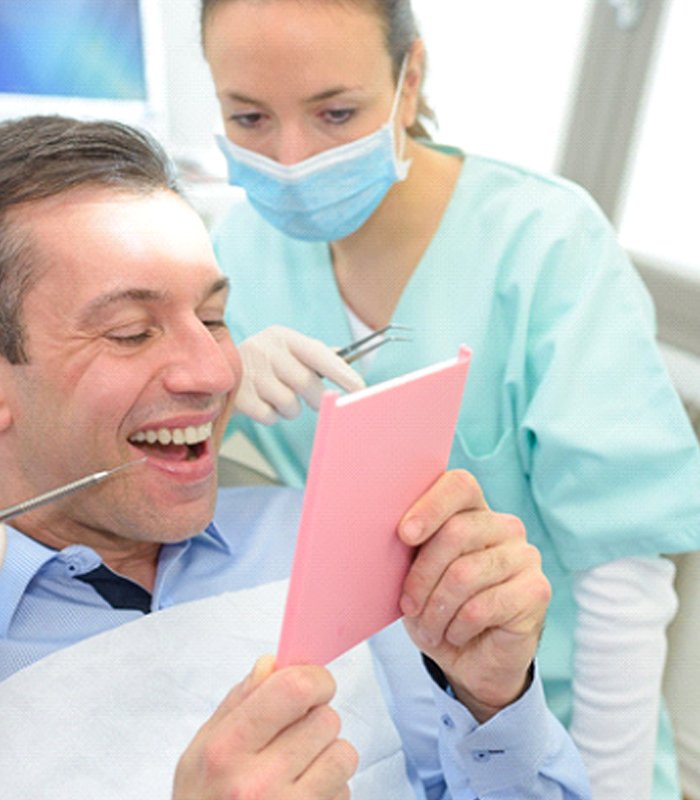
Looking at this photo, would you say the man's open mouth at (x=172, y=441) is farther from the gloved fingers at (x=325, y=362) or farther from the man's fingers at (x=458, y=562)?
the man's fingers at (x=458, y=562)

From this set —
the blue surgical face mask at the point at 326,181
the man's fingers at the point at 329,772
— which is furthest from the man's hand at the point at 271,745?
the blue surgical face mask at the point at 326,181

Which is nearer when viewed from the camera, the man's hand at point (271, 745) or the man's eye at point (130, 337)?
the man's hand at point (271, 745)

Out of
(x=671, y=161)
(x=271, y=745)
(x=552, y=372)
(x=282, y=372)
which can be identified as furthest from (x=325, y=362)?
(x=671, y=161)

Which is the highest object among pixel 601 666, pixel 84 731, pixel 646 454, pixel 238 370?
pixel 238 370

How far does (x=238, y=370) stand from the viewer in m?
1.14

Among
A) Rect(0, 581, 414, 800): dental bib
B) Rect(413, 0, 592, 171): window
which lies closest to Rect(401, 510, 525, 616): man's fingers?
Rect(0, 581, 414, 800): dental bib

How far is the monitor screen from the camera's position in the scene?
2.02 meters

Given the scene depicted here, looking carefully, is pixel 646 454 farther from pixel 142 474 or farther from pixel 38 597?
pixel 38 597

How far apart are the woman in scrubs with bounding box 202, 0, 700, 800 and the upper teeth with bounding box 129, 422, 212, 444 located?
0.25 m

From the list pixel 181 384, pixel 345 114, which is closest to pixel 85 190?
pixel 181 384

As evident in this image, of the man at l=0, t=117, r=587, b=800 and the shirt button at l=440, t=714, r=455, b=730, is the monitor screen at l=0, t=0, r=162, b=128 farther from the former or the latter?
the shirt button at l=440, t=714, r=455, b=730

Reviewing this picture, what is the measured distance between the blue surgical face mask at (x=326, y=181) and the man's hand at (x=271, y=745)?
2.69 ft

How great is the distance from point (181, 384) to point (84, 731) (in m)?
0.38

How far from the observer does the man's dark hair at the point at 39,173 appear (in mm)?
984
